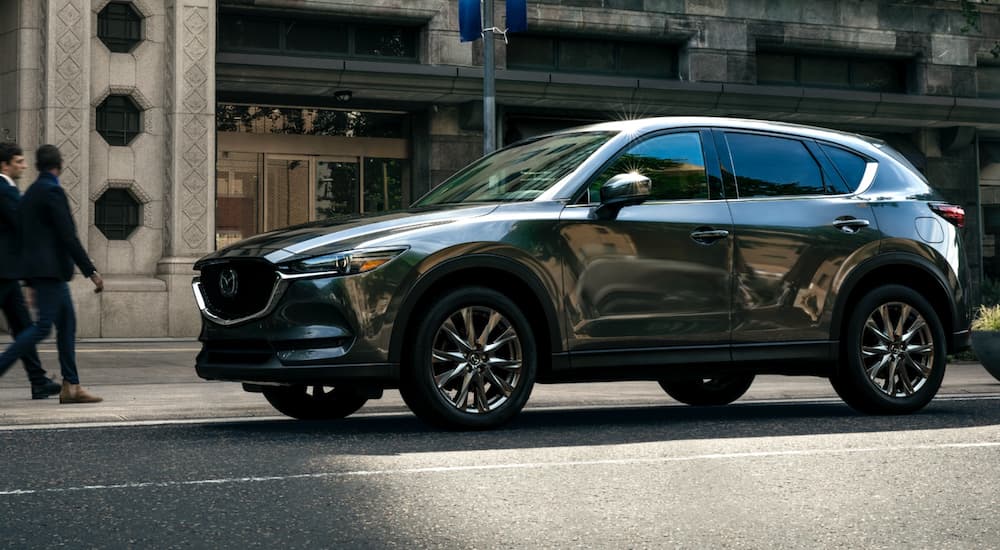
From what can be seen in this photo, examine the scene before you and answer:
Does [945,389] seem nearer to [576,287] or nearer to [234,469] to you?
[576,287]

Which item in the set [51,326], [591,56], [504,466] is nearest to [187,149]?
[591,56]

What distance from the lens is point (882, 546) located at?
16.3 ft

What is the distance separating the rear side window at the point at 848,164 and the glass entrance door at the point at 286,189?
12962 mm

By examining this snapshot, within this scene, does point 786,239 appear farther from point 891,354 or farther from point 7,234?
point 7,234

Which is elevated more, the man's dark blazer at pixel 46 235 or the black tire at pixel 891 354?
the man's dark blazer at pixel 46 235

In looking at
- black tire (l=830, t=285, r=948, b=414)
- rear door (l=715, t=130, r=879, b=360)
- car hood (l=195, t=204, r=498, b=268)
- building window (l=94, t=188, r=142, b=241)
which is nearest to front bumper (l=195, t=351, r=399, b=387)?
car hood (l=195, t=204, r=498, b=268)

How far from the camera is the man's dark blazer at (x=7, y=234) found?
980 cm

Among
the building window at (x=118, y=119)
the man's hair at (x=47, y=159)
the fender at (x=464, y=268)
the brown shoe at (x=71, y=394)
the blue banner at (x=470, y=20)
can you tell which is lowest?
the brown shoe at (x=71, y=394)

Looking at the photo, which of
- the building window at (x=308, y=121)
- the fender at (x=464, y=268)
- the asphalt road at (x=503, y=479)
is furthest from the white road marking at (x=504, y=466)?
the building window at (x=308, y=121)

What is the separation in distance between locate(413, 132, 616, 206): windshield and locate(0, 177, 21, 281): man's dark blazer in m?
2.83

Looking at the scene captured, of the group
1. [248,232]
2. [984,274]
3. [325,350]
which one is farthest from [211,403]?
[984,274]

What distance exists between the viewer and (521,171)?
8.68 meters

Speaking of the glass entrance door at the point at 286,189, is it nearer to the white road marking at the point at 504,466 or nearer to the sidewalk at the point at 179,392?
the sidewalk at the point at 179,392

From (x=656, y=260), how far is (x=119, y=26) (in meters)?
13.2
